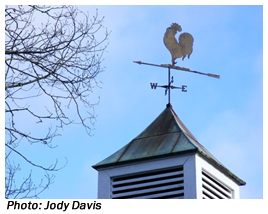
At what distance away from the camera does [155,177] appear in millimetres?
17547

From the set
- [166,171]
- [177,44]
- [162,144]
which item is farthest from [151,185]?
[177,44]

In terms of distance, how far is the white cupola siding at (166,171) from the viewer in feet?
56.7

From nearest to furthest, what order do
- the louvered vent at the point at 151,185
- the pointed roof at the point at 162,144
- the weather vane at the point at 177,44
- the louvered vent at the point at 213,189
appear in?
the louvered vent at the point at 151,185 < the louvered vent at the point at 213,189 < the pointed roof at the point at 162,144 < the weather vane at the point at 177,44

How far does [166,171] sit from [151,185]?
1.31 ft

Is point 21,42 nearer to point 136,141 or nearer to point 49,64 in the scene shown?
point 49,64

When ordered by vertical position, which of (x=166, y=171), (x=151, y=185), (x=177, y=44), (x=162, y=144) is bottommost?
(x=151, y=185)

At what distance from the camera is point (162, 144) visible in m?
18.1

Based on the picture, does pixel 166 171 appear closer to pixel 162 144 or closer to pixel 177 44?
pixel 162 144

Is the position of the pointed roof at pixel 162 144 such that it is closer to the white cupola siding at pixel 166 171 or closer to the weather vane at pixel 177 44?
the white cupola siding at pixel 166 171

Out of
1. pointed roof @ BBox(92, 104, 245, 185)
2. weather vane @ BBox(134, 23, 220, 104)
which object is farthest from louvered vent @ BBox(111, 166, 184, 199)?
weather vane @ BBox(134, 23, 220, 104)

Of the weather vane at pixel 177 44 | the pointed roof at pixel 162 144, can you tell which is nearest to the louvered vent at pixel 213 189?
the pointed roof at pixel 162 144

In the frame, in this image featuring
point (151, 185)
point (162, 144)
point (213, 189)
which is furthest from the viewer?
point (162, 144)

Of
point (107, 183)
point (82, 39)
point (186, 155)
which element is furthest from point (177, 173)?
point (82, 39)

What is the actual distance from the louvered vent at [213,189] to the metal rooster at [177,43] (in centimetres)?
310
